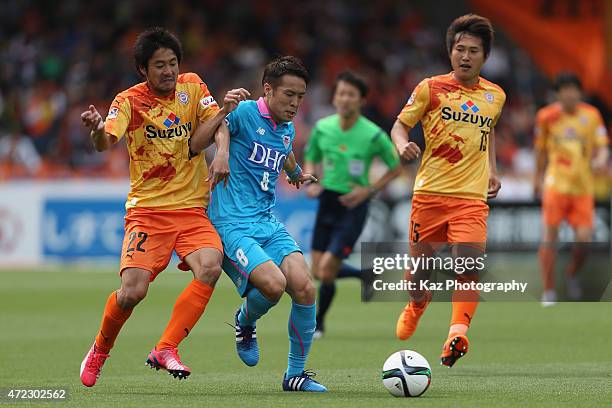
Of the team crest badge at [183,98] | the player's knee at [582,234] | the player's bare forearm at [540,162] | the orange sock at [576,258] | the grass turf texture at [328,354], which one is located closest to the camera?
the grass turf texture at [328,354]

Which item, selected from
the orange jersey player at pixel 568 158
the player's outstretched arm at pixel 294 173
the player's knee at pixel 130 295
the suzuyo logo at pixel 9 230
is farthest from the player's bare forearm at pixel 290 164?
the suzuyo logo at pixel 9 230

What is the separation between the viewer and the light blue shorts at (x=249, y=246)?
7824 mm

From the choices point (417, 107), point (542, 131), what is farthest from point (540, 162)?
point (417, 107)

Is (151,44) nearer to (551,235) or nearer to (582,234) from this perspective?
(551,235)

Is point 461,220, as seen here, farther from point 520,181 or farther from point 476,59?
point 520,181

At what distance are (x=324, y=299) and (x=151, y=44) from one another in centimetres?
462

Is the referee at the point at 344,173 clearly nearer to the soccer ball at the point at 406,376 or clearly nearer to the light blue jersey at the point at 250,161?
the light blue jersey at the point at 250,161

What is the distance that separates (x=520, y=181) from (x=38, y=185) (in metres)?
8.47

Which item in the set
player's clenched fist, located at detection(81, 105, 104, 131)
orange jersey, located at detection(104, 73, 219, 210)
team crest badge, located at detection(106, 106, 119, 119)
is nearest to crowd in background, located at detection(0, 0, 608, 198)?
orange jersey, located at detection(104, 73, 219, 210)

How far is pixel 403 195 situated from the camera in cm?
2034

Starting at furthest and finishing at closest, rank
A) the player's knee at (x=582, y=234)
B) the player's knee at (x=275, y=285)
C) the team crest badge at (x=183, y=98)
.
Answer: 1. the player's knee at (x=582, y=234)
2. the team crest badge at (x=183, y=98)
3. the player's knee at (x=275, y=285)

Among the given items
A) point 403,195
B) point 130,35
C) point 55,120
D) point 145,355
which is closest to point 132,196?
point 145,355

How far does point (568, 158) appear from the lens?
14922mm

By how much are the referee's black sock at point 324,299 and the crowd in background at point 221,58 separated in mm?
10291
